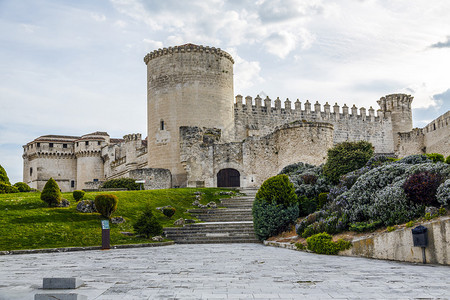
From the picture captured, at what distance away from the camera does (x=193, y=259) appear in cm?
1102

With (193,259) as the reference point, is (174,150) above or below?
above

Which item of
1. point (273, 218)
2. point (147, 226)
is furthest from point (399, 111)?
point (147, 226)

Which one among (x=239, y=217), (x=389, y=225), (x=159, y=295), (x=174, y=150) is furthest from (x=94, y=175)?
(x=159, y=295)

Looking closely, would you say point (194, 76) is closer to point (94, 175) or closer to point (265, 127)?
point (265, 127)

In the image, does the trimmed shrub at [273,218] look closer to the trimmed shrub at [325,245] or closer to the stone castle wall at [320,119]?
the trimmed shrub at [325,245]

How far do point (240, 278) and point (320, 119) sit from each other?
3647 cm

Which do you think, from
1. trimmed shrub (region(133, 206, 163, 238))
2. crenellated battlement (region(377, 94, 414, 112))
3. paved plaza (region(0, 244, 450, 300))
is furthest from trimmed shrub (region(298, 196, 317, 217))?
crenellated battlement (region(377, 94, 414, 112))

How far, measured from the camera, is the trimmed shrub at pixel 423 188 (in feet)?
36.2

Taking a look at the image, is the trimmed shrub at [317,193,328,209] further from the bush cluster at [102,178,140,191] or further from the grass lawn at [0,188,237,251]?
the bush cluster at [102,178,140,191]

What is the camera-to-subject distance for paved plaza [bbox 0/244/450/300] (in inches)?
240

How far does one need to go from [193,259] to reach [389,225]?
4.96 metres

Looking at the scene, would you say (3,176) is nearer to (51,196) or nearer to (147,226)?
(51,196)

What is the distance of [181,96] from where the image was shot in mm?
33375

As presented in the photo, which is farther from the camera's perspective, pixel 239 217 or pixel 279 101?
pixel 279 101
